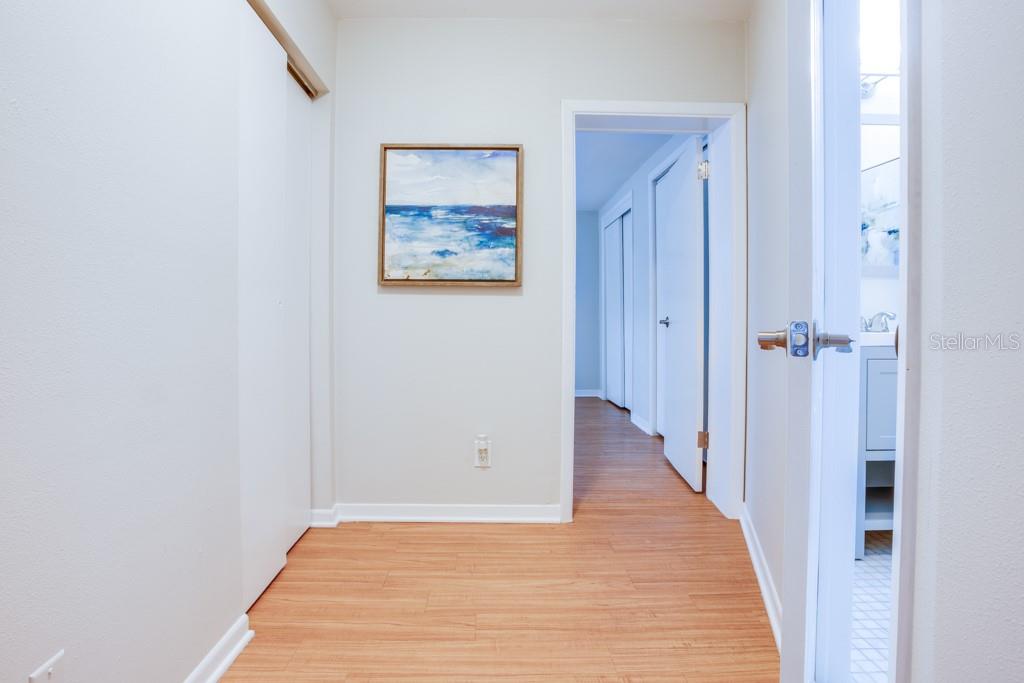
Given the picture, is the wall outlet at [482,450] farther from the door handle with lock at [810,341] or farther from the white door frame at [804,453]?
the door handle with lock at [810,341]

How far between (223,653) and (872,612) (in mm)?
1955

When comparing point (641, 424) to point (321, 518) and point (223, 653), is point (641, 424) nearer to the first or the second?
point (321, 518)

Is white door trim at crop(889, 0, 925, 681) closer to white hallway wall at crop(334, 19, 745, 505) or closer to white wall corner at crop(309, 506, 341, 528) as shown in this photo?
white hallway wall at crop(334, 19, 745, 505)

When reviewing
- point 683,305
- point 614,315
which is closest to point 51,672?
point 683,305

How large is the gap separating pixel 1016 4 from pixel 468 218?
1.95 m

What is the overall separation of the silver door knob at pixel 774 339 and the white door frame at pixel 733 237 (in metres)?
1.36

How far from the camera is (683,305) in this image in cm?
291

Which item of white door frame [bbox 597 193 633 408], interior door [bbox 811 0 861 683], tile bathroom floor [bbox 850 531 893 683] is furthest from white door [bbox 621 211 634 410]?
interior door [bbox 811 0 861 683]

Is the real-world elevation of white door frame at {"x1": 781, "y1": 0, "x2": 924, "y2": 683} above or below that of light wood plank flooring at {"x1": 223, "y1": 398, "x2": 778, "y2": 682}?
above

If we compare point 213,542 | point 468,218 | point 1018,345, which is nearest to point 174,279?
point 213,542

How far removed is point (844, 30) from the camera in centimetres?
114

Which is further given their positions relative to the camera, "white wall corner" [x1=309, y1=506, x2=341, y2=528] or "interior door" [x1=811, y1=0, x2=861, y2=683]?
"white wall corner" [x1=309, y1=506, x2=341, y2=528]

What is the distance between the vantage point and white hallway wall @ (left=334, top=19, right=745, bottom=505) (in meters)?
2.32

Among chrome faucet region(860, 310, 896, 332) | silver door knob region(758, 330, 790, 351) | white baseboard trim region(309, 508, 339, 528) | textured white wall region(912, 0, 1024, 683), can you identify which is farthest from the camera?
white baseboard trim region(309, 508, 339, 528)
